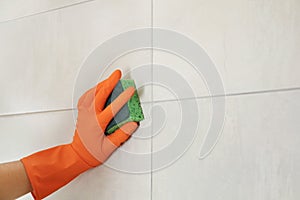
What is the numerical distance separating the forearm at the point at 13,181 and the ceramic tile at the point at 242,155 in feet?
1.00

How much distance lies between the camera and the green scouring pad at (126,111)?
0.86 metres

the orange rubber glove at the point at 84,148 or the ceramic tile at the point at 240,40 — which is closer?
the ceramic tile at the point at 240,40

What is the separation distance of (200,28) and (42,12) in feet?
1.75

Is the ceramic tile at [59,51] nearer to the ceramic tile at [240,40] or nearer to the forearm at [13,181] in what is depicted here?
the ceramic tile at [240,40]

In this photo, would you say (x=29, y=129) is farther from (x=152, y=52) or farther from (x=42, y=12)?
(x=152, y=52)

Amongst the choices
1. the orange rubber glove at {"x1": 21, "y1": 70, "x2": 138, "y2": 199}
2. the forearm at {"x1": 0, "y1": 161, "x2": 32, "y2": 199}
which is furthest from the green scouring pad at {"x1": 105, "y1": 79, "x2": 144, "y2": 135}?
the forearm at {"x1": 0, "y1": 161, "x2": 32, "y2": 199}

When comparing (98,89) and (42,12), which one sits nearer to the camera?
(98,89)

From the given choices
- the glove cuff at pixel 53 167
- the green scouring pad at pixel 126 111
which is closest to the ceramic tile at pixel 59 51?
the green scouring pad at pixel 126 111

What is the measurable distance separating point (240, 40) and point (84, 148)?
413mm

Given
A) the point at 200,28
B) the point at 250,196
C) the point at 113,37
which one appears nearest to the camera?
the point at 250,196

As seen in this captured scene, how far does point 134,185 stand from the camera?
874mm

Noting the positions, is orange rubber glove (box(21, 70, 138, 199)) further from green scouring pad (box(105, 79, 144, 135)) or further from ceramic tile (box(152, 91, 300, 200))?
ceramic tile (box(152, 91, 300, 200))

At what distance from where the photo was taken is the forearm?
87 cm

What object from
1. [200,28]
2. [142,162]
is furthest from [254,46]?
[142,162]
